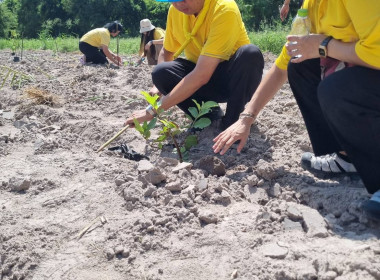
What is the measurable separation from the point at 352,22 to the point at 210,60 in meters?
0.97

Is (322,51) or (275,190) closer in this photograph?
(322,51)

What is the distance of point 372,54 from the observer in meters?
1.67

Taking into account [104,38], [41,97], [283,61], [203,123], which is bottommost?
[104,38]

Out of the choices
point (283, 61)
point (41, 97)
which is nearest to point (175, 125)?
point (283, 61)

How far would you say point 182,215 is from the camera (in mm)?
1882

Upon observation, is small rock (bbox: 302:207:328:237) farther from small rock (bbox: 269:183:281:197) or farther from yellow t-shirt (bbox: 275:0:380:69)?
yellow t-shirt (bbox: 275:0:380:69)

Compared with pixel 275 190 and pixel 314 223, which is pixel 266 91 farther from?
pixel 314 223

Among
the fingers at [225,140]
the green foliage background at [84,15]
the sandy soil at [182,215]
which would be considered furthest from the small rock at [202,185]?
the green foliage background at [84,15]

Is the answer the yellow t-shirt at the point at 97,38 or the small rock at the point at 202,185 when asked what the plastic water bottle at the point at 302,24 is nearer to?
the small rock at the point at 202,185

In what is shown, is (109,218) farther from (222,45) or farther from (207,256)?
(222,45)

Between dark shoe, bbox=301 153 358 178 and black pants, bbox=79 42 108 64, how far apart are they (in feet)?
22.4

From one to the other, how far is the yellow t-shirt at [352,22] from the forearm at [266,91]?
0.96 ft

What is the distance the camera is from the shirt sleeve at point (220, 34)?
8.49 feet

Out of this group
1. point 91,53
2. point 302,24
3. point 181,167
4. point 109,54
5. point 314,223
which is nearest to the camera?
point 314,223
